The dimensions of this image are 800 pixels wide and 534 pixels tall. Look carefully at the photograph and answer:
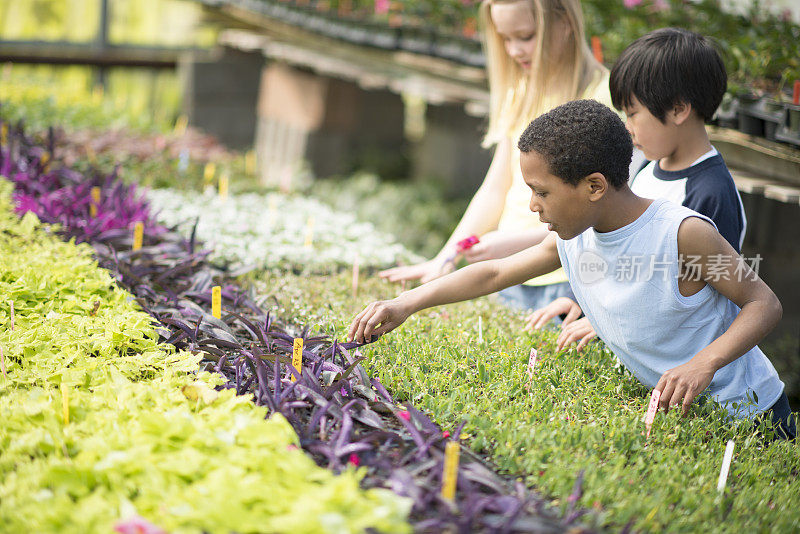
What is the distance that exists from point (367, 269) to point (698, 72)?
1.83 m

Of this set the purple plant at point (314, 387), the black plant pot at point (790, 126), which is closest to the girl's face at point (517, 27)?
the black plant pot at point (790, 126)

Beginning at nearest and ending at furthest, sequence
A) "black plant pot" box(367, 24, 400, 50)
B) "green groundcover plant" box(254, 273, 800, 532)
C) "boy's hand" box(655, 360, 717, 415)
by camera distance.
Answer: "green groundcover plant" box(254, 273, 800, 532), "boy's hand" box(655, 360, 717, 415), "black plant pot" box(367, 24, 400, 50)

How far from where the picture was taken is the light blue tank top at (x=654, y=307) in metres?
2.29

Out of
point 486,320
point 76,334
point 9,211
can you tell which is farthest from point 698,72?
point 9,211

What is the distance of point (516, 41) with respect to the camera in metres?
3.13

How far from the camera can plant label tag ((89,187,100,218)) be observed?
157 inches

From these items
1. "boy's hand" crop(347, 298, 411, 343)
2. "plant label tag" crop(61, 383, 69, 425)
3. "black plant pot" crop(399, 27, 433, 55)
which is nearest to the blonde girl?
"boy's hand" crop(347, 298, 411, 343)

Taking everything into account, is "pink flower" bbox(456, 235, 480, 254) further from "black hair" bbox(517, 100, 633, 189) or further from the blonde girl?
"black hair" bbox(517, 100, 633, 189)

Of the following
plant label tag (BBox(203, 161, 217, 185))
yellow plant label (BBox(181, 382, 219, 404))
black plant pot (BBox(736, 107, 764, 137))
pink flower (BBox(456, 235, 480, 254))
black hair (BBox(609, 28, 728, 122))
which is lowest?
plant label tag (BBox(203, 161, 217, 185))

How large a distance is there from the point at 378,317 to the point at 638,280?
2.55ft

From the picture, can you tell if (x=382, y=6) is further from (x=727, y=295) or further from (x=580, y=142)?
(x=727, y=295)

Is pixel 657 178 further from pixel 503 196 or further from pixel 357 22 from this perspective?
pixel 357 22

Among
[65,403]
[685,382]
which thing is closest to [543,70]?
[685,382]

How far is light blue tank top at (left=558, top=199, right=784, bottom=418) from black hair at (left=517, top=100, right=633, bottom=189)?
0.20 meters
